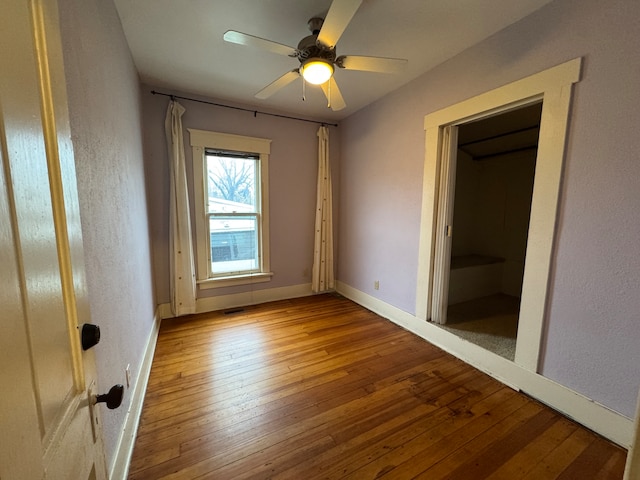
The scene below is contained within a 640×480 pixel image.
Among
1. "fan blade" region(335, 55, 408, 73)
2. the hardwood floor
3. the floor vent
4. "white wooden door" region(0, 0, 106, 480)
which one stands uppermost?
"fan blade" region(335, 55, 408, 73)

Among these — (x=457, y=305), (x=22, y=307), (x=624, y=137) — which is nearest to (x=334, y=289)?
(x=457, y=305)

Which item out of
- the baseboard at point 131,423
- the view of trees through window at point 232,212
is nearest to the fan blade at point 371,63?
the view of trees through window at point 232,212

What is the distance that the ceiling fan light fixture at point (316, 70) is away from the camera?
1731 millimetres

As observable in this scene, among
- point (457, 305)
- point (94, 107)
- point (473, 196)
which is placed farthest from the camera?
point (473, 196)

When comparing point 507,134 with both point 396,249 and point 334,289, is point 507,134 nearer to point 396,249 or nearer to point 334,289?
point 396,249

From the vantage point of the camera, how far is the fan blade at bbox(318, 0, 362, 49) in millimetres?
1305

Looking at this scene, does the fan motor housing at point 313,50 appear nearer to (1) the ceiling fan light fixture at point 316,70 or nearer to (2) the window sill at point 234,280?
(1) the ceiling fan light fixture at point 316,70

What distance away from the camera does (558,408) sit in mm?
1730

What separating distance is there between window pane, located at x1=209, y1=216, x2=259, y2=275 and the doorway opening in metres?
2.31

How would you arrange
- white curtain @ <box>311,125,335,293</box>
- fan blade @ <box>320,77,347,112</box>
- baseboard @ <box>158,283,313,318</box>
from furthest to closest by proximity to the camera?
white curtain @ <box>311,125,335,293</box>
baseboard @ <box>158,283,313,318</box>
fan blade @ <box>320,77,347,112</box>

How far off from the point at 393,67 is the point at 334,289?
2.99 meters

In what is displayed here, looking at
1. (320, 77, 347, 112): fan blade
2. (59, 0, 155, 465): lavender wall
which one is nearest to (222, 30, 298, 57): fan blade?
(320, 77, 347, 112): fan blade

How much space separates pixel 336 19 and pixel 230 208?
95.1 inches

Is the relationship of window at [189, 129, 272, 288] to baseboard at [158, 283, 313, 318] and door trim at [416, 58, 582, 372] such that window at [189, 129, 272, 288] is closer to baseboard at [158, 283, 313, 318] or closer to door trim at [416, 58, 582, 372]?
baseboard at [158, 283, 313, 318]
